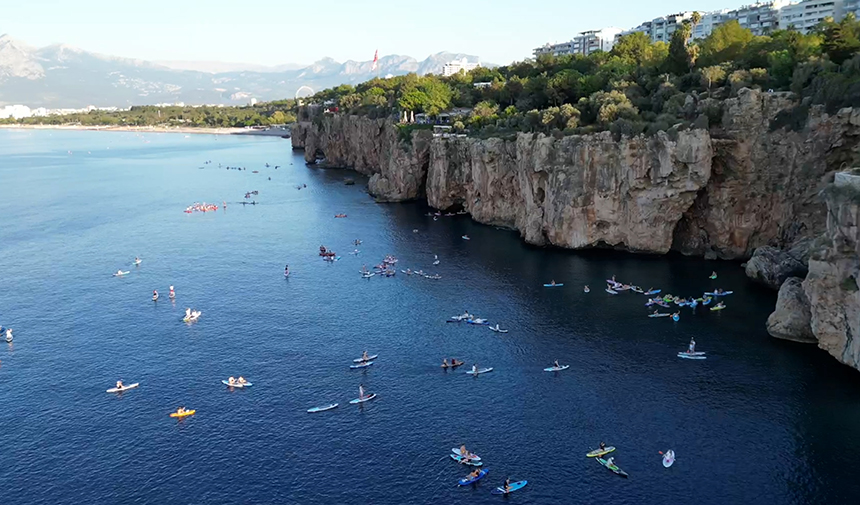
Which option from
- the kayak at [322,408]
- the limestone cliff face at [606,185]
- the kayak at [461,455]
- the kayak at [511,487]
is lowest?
the kayak at [511,487]

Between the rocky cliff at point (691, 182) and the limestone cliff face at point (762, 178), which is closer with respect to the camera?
the limestone cliff face at point (762, 178)

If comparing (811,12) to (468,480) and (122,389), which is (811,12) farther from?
(122,389)

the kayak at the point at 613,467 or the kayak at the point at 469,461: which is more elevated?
the kayak at the point at 469,461

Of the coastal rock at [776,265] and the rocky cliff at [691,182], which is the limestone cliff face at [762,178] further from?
the coastal rock at [776,265]

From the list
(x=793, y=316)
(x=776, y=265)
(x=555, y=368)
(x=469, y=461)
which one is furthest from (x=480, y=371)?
(x=776, y=265)

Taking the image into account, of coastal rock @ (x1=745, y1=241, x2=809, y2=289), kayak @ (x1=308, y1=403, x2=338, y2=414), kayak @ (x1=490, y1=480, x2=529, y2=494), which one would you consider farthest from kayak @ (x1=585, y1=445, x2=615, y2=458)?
coastal rock @ (x1=745, y1=241, x2=809, y2=289)

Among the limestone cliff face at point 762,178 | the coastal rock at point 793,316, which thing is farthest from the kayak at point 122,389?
the limestone cliff face at point 762,178
